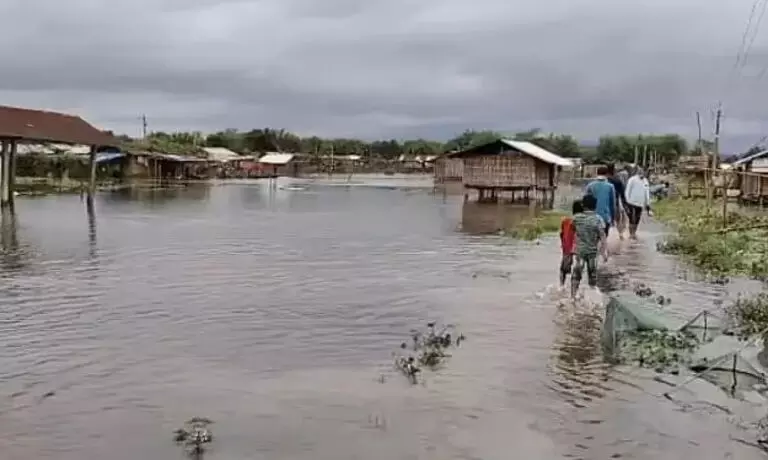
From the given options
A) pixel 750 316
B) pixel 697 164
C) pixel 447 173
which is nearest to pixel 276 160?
pixel 447 173

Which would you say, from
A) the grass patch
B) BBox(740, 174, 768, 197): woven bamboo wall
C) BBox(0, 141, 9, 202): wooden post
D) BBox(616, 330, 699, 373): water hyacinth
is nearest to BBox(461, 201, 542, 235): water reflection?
the grass patch

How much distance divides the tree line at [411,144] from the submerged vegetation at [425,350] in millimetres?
89847

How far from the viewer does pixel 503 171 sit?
151 feet

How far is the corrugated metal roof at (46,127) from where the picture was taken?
35.8 metres

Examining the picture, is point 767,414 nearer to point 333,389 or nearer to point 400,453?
point 400,453

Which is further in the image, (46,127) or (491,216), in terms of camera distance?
(46,127)

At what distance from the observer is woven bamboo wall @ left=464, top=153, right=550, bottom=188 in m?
45.7

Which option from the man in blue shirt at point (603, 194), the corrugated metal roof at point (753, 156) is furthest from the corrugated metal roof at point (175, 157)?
the man in blue shirt at point (603, 194)

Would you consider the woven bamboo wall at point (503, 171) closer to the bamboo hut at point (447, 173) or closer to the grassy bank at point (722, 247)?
the grassy bank at point (722, 247)

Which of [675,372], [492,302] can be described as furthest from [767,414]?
[492,302]

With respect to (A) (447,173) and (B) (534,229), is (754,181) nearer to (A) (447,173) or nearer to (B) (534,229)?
(B) (534,229)

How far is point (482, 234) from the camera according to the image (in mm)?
24328

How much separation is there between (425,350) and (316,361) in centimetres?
111

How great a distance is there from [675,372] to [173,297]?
23.3 feet
